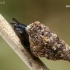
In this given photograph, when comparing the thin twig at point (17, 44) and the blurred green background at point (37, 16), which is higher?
the blurred green background at point (37, 16)

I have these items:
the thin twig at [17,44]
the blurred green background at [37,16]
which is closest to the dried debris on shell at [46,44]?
the thin twig at [17,44]

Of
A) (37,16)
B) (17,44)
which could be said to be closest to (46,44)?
(17,44)

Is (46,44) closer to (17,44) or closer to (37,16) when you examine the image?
(17,44)

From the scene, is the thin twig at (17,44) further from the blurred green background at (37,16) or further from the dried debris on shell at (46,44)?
the blurred green background at (37,16)

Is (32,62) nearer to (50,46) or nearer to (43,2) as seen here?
(50,46)

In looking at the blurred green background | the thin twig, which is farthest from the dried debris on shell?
the blurred green background

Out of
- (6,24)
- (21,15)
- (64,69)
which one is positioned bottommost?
(64,69)

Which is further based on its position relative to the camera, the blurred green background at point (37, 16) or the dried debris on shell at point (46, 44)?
the blurred green background at point (37, 16)

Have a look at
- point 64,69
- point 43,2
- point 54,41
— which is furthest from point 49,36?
point 64,69

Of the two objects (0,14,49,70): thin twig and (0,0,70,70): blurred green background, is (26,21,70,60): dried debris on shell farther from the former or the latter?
(0,0,70,70): blurred green background
